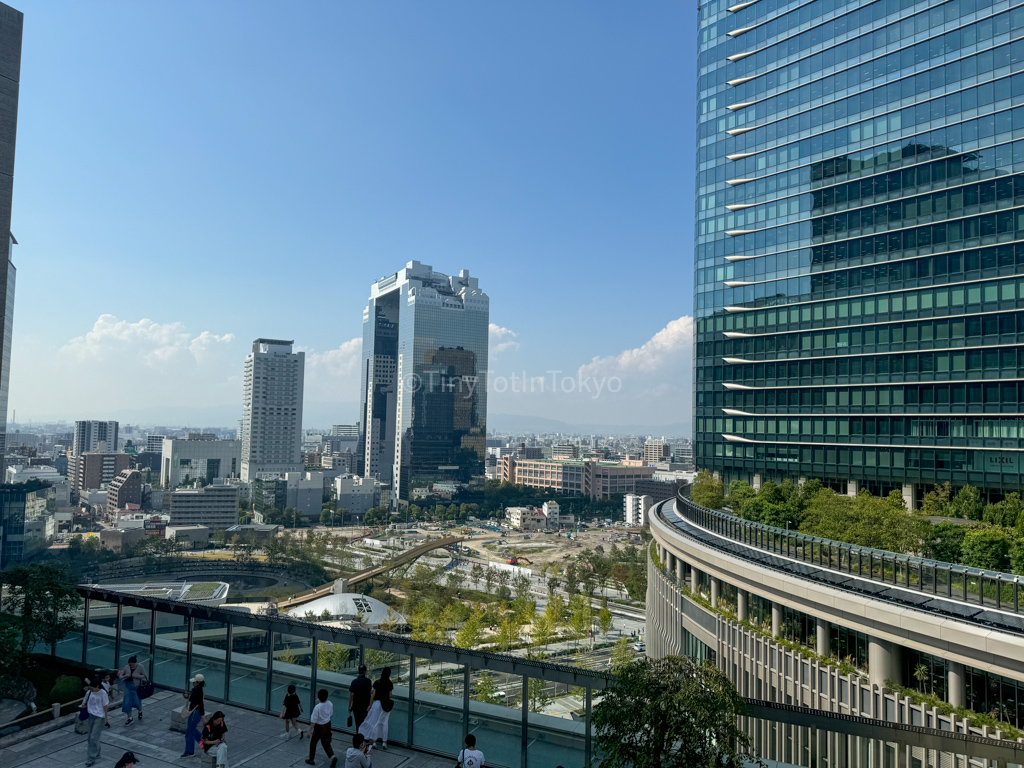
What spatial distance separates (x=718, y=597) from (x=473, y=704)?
19.2 meters

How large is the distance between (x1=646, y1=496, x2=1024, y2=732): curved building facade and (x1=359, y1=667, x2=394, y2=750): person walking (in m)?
11.1

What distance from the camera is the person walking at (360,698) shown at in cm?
1115

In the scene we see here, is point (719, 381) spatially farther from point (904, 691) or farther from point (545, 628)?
point (904, 691)

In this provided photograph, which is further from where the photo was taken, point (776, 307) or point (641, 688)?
point (776, 307)

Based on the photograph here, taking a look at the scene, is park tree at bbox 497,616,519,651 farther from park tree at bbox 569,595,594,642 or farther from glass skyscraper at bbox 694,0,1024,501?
glass skyscraper at bbox 694,0,1024,501

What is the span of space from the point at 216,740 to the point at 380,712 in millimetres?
2531

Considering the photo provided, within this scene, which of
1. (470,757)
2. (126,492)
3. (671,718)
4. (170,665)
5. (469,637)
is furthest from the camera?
(126,492)

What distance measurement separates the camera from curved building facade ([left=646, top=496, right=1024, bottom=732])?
1700 centimetres

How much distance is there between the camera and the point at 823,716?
8.71 meters

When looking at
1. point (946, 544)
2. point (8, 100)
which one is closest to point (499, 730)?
point (946, 544)

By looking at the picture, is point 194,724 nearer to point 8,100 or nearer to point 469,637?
point 8,100

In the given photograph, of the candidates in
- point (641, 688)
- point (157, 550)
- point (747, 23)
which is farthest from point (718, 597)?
point (157, 550)

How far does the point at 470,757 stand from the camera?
947 centimetres

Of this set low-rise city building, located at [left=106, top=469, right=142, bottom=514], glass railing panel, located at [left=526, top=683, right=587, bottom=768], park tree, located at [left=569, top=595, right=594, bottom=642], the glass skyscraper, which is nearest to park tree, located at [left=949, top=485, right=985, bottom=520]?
the glass skyscraper
